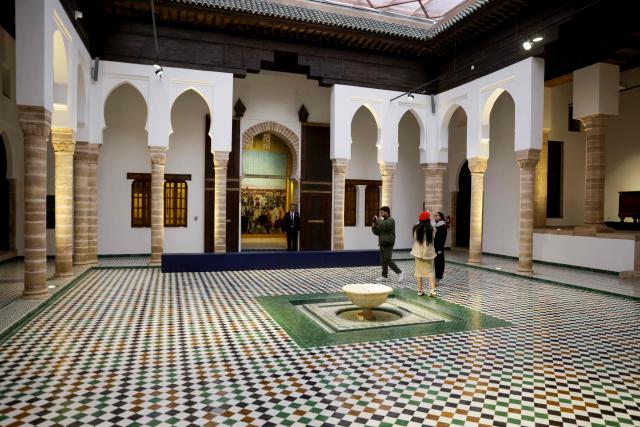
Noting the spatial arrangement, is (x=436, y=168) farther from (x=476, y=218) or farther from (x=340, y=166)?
(x=340, y=166)

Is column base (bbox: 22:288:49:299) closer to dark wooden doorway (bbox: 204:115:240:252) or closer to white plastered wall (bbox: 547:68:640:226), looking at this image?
dark wooden doorway (bbox: 204:115:240:252)

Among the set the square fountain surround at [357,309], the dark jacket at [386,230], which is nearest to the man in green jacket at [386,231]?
the dark jacket at [386,230]

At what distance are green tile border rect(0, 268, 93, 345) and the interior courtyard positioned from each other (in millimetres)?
62

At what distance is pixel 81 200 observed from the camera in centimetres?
930

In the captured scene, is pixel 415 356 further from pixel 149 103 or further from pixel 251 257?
pixel 149 103

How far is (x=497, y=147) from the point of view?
1266 centimetres

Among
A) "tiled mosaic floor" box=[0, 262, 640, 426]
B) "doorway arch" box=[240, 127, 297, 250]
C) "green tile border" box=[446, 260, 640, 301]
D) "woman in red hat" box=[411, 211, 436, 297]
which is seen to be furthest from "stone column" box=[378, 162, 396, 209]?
"tiled mosaic floor" box=[0, 262, 640, 426]

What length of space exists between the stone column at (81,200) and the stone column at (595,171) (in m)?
10.8

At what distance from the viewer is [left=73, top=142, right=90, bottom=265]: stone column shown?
923cm

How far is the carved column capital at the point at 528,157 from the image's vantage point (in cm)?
923

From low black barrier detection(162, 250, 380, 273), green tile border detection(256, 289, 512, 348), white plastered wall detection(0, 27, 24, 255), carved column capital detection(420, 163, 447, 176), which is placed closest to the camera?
green tile border detection(256, 289, 512, 348)

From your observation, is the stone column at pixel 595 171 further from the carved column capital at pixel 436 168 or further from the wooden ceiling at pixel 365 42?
the carved column capital at pixel 436 168

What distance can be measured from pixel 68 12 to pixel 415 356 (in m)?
7.56

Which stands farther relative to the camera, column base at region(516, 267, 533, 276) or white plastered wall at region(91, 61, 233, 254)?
white plastered wall at region(91, 61, 233, 254)
